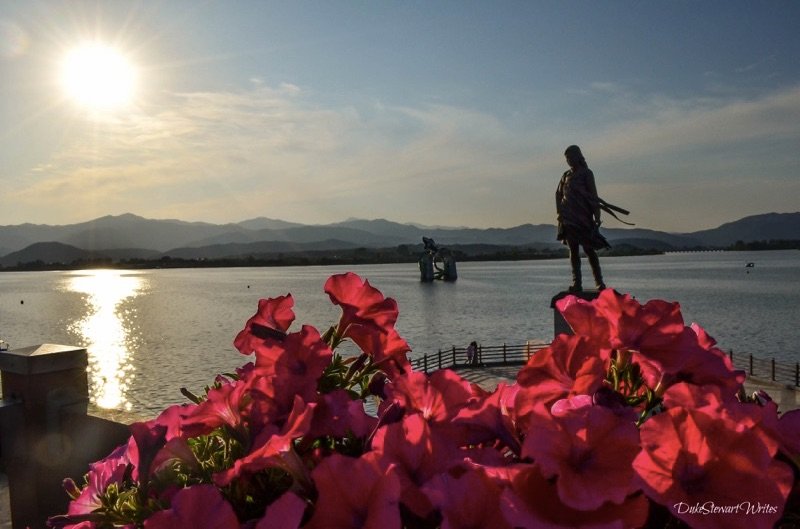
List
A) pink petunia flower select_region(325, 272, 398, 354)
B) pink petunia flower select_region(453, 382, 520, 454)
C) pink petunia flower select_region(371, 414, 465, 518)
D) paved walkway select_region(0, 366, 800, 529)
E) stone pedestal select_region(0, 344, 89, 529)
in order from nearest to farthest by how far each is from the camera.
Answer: pink petunia flower select_region(371, 414, 465, 518) < pink petunia flower select_region(453, 382, 520, 454) < pink petunia flower select_region(325, 272, 398, 354) < stone pedestal select_region(0, 344, 89, 529) < paved walkway select_region(0, 366, 800, 529)

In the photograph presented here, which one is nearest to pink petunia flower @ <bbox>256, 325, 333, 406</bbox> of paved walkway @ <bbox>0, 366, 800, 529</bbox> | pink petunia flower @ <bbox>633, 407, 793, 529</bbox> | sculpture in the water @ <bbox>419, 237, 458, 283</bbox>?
pink petunia flower @ <bbox>633, 407, 793, 529</bbox>

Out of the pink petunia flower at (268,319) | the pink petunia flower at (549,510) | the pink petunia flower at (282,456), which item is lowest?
the pink petunia flower at (549,510)

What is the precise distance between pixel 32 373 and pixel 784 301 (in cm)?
9970

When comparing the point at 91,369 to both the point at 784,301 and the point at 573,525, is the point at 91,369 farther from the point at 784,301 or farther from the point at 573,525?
the point at 784,301

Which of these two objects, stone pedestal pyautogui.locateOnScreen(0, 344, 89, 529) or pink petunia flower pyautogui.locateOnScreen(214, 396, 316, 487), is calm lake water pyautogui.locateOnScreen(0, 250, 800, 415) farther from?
pink petunia flower pyautogui.locateOnScreen(214, 396, 316, 487)

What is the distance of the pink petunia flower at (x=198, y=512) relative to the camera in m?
0.84

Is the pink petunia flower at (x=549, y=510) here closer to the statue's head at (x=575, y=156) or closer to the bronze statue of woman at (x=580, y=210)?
the bronze statue of woman at (x=580, y=210)

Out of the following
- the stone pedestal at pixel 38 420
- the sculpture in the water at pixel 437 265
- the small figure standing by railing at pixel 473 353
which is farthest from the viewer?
the sculpture in the water at pixel 437 265

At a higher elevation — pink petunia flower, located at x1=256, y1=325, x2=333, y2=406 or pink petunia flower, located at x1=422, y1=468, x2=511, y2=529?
pink petunia flower, located at x1=256, y1=325, x2=333, y2=406

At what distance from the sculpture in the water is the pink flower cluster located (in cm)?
13434

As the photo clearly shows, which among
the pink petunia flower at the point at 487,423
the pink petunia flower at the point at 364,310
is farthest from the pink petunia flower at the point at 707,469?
the pink petunia flower at the point at 364,310

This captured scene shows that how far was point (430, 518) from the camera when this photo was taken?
895 mm

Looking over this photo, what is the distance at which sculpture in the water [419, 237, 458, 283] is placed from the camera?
151 m

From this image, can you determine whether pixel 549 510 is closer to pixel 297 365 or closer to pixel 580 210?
pixel 297 365
